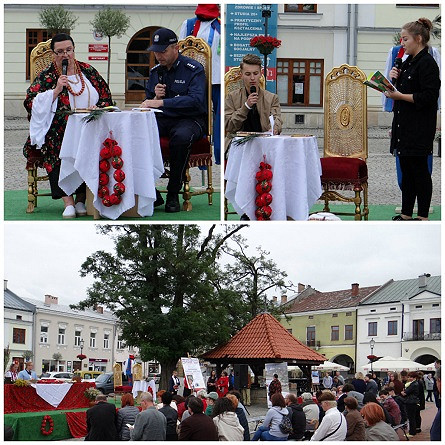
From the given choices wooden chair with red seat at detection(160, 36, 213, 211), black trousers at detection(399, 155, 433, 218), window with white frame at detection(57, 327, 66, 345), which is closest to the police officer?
wooden chair with red seat at detection(160, 36, 213, 211)

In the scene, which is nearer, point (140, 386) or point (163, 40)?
point (163, 40)

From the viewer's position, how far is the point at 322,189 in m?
9.40

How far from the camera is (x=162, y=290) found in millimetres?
16562

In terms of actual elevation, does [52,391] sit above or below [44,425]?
above

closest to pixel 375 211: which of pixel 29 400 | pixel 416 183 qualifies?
pixel 416 183

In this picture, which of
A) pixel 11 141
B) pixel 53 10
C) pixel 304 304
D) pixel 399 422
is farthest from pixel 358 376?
pixel 304 304

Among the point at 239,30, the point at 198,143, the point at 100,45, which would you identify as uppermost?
the point at 100,45

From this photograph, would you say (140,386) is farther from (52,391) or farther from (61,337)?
(61,337)

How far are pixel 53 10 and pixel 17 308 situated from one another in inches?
330

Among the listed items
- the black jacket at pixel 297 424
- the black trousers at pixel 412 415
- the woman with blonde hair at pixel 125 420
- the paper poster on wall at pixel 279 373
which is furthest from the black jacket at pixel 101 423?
the paper poster on wall at pixel 279 373

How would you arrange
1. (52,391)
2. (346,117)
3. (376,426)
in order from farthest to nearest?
(52,391) → (346,117) → (376,426)

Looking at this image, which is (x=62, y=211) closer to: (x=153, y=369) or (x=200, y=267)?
(x=200, y=267)

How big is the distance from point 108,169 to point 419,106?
2.89 metres

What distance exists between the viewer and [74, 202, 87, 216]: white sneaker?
885 cm
